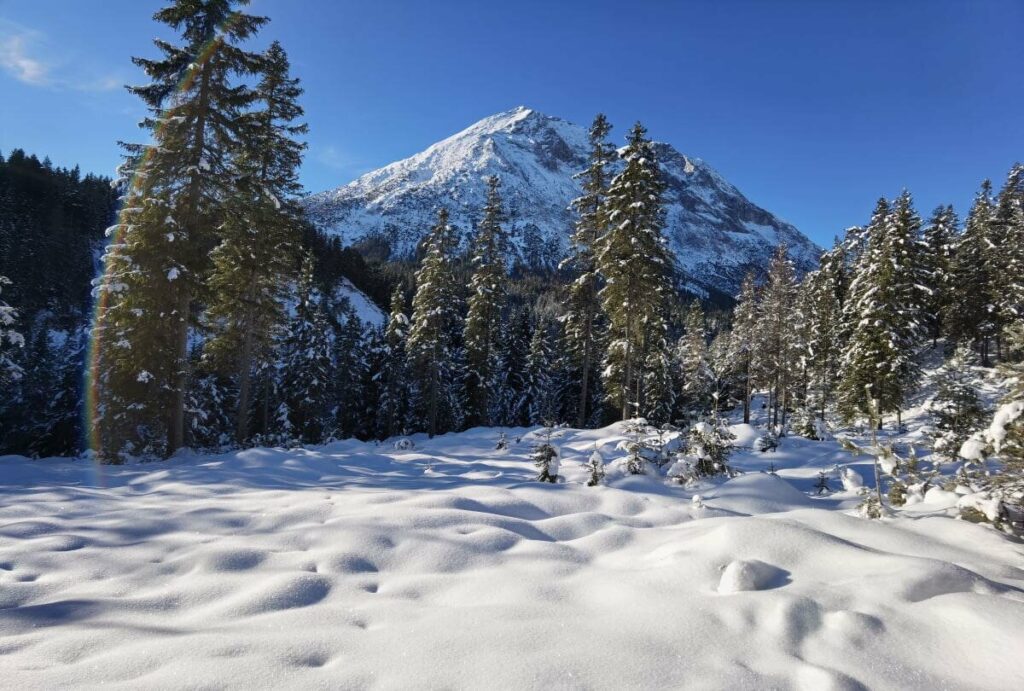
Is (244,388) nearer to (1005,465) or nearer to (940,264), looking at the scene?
(1005,465)

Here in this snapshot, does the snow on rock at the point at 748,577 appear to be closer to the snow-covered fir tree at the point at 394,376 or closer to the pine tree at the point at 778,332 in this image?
A: the snow-covered fir tree at the point at 394,376

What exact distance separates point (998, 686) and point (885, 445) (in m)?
3.82

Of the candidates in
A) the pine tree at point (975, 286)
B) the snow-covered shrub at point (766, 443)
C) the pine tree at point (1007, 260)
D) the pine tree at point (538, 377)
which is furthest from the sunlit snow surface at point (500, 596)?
the pine tree at point (975, 286)

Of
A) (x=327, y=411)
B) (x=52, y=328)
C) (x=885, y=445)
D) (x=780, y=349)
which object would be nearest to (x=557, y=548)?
(x=885, y=445)

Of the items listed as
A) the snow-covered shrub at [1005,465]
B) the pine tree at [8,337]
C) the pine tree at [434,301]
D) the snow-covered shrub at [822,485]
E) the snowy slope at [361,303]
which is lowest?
the snow-covered shrub at [822,485]

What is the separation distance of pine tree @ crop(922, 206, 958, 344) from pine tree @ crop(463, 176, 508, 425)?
30038mm

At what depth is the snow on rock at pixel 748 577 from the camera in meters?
3.08

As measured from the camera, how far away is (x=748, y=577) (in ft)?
10.2

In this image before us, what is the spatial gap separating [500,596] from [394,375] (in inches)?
1254

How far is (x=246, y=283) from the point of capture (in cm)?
1828

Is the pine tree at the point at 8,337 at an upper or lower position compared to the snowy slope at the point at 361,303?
lower

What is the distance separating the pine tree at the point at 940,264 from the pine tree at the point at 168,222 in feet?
139

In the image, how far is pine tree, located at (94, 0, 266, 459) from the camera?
13055 millimetres

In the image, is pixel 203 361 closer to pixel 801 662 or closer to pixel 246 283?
pixel 246 283
